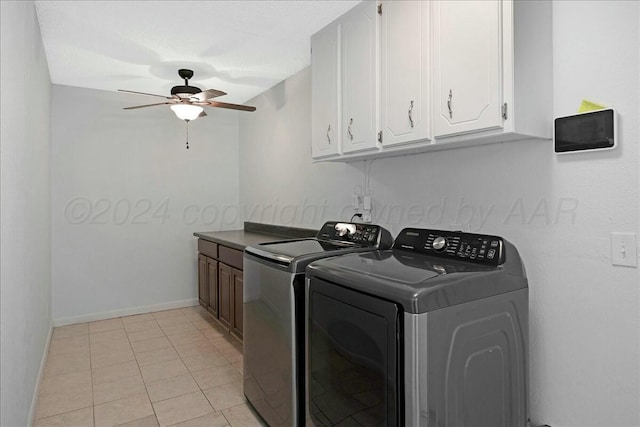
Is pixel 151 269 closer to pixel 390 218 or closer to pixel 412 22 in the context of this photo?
pixel 390 218

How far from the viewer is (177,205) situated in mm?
4613

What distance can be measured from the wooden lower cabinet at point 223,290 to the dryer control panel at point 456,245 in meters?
1.61

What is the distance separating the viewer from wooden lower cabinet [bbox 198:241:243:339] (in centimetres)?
330

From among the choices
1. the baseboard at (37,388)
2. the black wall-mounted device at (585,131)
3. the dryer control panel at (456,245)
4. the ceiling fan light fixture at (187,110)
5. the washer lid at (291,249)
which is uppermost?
the ceiling fan light fixture at (187,110)

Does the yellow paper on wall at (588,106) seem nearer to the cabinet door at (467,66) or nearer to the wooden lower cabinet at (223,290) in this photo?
the cabinet door at (467,66)

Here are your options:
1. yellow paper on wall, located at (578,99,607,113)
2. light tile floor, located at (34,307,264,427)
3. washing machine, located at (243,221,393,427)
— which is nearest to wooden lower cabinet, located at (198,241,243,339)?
light tile floor, located at (34,307,264,427)

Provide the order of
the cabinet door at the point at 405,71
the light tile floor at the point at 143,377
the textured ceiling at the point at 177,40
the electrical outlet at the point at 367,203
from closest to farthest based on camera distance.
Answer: the cabinet door at the point at 405,71 → the light tile floor at the point at 143,377 → the textured ceiling at the point at 177,40 → the electrical outlet at the point at 367,203

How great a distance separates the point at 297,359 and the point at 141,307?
10.3 ft

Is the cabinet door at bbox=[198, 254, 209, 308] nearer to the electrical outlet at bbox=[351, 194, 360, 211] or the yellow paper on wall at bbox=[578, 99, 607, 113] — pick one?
the electrical outlet at bbox=[351, 194, 360, 211]

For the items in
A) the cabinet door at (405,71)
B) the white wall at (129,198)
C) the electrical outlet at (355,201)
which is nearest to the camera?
the cabinet door at (405,71)

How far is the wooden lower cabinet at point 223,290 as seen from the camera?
330cm

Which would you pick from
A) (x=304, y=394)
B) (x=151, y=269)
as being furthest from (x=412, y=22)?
(x=151, y=269)

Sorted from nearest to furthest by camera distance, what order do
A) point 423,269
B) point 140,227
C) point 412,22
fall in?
point 423,269
point 412,22
point 140,227

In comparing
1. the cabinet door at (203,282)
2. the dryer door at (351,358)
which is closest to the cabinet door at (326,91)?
the dryer door at (351,358)
